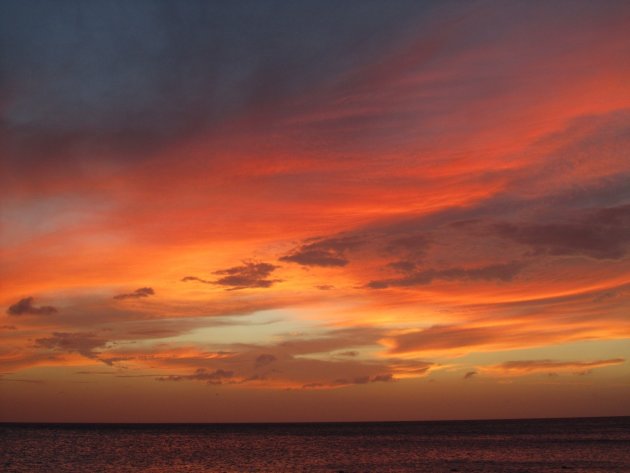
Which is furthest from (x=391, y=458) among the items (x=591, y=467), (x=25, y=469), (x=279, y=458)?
(x=25, y=469)

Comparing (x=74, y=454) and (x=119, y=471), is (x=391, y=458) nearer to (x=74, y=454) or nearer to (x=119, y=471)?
(x=119, y=471)

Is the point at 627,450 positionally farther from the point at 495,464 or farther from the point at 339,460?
the point at 339,460

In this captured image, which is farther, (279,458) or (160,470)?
(279,458)

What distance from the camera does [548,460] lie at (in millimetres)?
87438

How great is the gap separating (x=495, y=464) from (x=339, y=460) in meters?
23.4

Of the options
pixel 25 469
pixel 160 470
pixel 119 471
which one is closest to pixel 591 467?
pixel 160 470

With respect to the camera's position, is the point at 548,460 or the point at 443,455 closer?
the point at 548,460

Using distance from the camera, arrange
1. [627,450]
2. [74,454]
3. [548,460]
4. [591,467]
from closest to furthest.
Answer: [591,467], [548,460], [627,450], [74,454]

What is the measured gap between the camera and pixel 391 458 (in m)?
96.8

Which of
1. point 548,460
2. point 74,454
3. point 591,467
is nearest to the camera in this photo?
point 591,467

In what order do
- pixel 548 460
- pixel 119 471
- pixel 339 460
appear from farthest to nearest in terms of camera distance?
pixel 339 460
pixel 548 460
pixel 119 471

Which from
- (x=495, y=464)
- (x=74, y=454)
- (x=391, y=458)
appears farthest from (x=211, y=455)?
(x=495, y=464)

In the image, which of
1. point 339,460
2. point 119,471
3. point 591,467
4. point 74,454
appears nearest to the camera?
point 591,467

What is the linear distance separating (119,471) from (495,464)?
49697 mm
